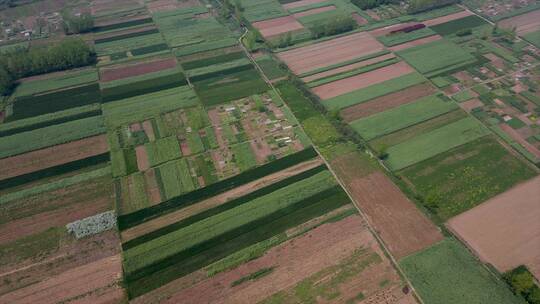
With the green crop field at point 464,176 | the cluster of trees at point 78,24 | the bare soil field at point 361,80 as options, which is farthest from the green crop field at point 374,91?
the cluster of trees at point 78,24

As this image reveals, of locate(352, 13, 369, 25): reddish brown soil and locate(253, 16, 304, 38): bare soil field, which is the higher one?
locate(352, 13, 369, 25): reddish brown soil

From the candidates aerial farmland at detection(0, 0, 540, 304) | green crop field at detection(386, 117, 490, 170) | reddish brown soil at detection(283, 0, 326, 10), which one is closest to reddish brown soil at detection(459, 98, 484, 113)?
aerial farmland at detection(0, 0, 540, 304)

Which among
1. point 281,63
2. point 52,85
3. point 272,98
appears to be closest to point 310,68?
point 281,63

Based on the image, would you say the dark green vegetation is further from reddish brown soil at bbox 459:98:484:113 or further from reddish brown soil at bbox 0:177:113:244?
reddish brown soil at bbox 0:177:113:244

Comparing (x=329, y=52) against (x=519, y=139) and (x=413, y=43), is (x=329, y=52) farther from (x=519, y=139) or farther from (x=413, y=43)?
(x=519, y=139)

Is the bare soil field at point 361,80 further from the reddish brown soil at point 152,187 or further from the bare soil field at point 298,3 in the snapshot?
the reddish brown soil at point 152,187

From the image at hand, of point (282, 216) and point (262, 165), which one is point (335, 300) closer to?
point (282, 216)
